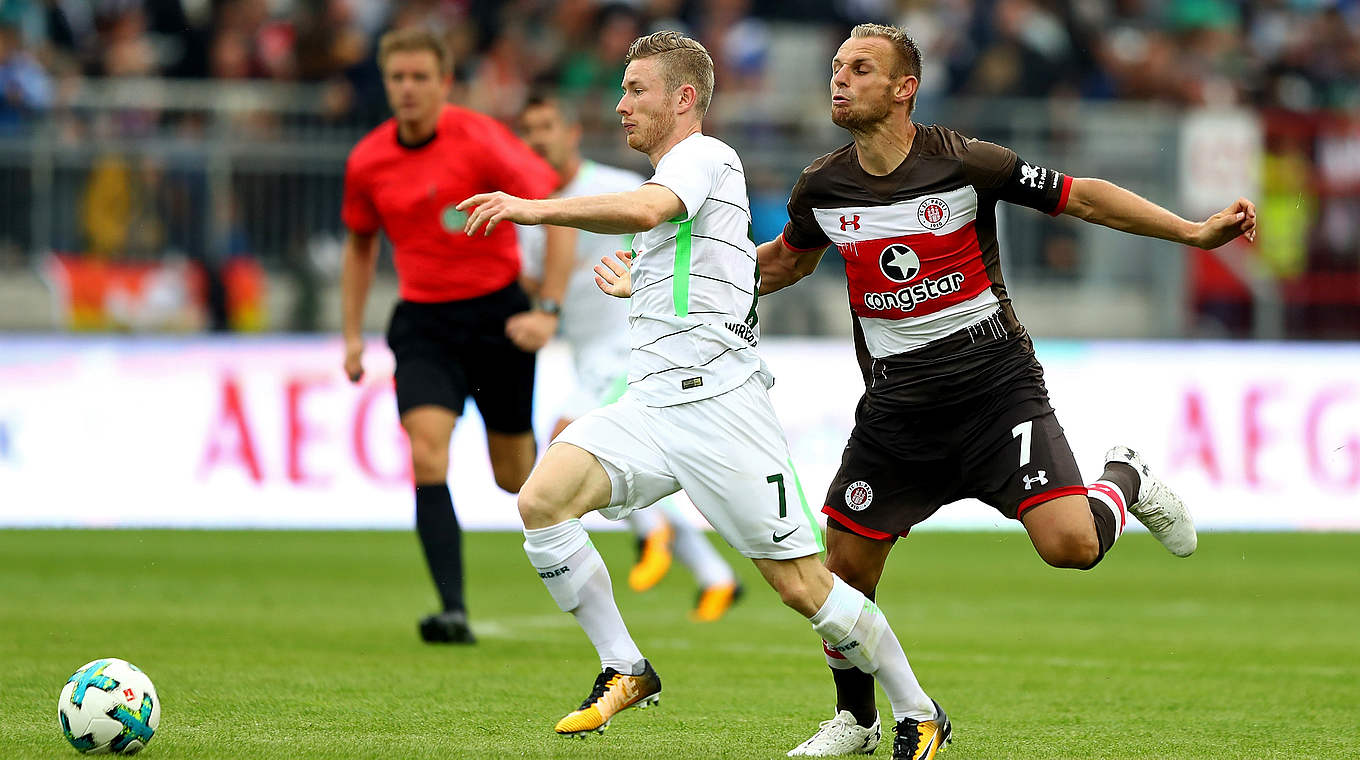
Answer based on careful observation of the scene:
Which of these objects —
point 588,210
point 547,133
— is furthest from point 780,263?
point 547,133

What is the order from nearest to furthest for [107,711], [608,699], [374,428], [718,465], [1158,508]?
[107,711] → [608,699] → [718,465] → [1158,508] → [374,428]

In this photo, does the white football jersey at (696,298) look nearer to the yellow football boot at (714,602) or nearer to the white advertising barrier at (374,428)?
the yellow football boot at (714,602)

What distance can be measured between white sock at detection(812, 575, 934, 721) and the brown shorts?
46 centimetres

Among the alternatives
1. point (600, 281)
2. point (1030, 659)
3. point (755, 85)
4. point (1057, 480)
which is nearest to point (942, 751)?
point (1057, 480)

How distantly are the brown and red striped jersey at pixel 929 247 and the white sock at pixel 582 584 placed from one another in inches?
46.2

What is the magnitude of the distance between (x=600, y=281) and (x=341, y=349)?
871 cm

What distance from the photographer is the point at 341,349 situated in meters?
14.3

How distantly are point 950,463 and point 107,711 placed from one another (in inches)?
109

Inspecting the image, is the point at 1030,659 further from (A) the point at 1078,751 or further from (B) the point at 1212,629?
(A) the point at 1078,751

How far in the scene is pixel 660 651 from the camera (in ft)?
28.0

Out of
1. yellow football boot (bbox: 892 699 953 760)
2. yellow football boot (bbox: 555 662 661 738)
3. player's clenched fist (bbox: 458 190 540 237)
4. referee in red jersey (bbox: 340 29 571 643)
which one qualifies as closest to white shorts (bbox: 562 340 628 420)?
referee in red jersey (bbox: 340 29 571 643)

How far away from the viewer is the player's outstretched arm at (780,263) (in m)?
6.39

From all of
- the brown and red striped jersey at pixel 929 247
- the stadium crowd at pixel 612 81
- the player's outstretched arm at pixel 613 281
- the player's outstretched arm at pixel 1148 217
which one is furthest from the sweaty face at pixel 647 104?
the stadium crowd at pixel 612 81

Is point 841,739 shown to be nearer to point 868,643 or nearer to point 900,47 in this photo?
point 868,643
